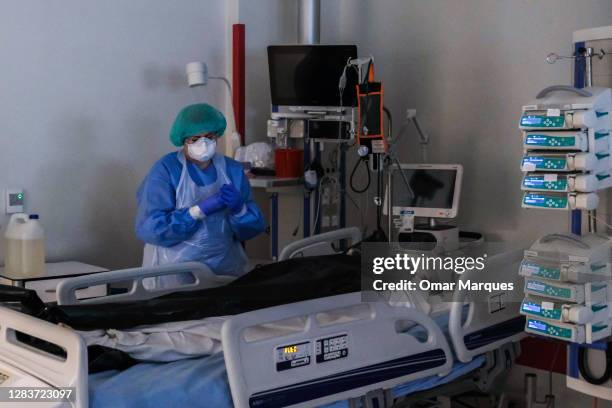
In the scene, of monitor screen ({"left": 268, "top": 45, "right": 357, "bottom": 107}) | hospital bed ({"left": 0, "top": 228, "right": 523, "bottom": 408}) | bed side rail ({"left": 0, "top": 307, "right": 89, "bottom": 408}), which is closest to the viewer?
bed side rail ({"left": 0, "top": 307, "right": 89, "bottom": 408})

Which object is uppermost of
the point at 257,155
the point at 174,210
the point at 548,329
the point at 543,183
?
the point at 257,155

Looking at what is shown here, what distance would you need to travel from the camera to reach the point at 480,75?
4078 millimetres


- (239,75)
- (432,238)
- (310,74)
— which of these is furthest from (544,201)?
(239,75)

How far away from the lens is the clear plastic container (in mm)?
3562

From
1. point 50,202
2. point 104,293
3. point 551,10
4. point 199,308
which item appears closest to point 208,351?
point 199,308

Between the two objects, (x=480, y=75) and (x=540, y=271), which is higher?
(x=480, y=75)

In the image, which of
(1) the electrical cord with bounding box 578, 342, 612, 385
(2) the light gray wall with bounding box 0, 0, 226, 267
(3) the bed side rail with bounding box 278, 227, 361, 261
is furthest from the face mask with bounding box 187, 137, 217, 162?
(1) the electrical cord with bounding box 578, 342, 612, 385

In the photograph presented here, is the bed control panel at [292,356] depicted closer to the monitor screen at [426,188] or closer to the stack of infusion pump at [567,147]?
the stack of infusion pump at [567,147]

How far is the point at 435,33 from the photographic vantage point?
4.29 metres

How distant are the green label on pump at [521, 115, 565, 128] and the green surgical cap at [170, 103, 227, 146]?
133 centimetres

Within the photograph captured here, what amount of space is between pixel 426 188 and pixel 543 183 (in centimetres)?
117

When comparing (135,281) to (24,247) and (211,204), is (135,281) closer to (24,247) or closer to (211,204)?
(211,204)

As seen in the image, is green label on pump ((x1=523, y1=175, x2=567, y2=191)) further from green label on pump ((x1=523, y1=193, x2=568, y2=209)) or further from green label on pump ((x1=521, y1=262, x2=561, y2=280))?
green label on pump ((x1=521, y1=262, x2=561, y2=280))

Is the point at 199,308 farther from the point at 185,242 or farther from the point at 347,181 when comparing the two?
the point at 347,181
